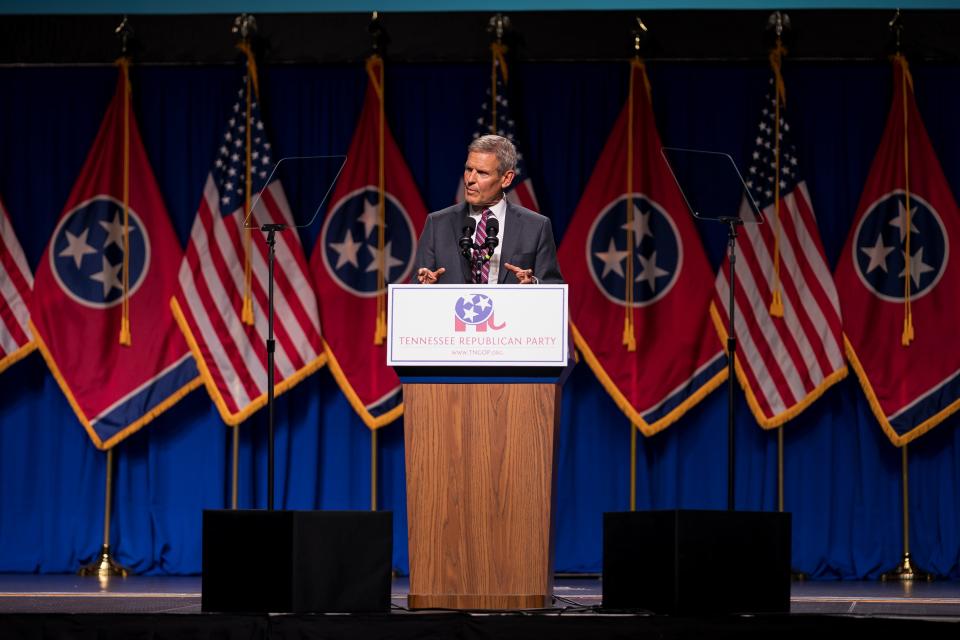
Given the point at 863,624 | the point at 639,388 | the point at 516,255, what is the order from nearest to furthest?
the point at 863,624 < the point at 516,255 < the point at 639,388

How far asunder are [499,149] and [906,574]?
163 inches

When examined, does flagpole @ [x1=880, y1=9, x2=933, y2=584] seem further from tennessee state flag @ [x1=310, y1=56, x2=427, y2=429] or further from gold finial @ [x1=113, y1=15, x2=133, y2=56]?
gold finial @ [x1=113, y1=15, x2=133, y2=56]

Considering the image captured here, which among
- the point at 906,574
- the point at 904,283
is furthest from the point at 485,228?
the point at 906,574

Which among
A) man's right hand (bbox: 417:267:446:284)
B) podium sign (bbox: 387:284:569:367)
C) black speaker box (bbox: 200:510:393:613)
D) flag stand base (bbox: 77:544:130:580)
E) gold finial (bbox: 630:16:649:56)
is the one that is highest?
gold finial (bbox: 630:16:649:56)

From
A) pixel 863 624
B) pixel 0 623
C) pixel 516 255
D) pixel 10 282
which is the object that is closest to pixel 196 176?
pixel 10 282

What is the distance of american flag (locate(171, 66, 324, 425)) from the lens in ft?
24.8

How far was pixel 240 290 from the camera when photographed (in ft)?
25.1

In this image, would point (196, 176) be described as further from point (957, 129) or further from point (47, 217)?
point (957, 129)

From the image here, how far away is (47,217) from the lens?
7895 millimetres

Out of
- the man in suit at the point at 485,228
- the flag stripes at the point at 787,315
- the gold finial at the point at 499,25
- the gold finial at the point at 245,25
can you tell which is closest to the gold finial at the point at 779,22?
the flag stripes at the point at 787,315

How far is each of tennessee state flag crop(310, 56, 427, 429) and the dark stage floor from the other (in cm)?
125

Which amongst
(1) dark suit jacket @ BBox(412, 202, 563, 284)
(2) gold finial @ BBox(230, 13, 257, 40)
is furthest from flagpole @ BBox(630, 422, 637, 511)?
(2) gold finial @ BBox(230, 13, 257, 40)

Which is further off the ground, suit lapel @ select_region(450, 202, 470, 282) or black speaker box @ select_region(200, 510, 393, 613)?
suit lapel @ select_region(450, 202, 470, 282)

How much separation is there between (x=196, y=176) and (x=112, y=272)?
0.77 metres
